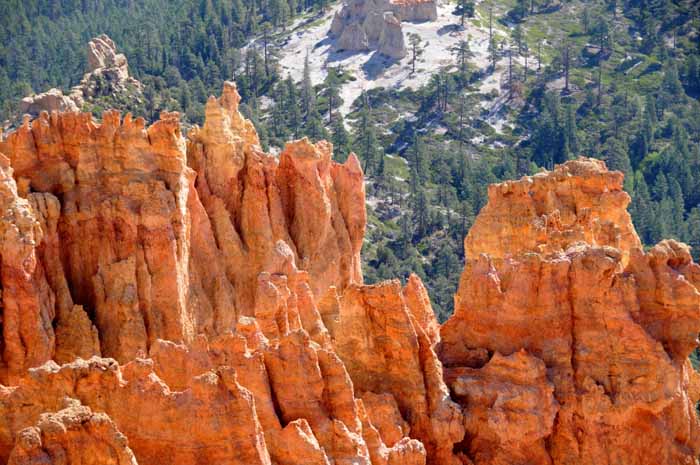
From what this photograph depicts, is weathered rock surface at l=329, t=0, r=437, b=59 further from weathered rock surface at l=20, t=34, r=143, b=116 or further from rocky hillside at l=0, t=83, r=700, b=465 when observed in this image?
rocky hillside at l=0, t=83, r=700, b=465

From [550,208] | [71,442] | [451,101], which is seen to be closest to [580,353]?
[550,208]

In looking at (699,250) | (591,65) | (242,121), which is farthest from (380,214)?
(242,121)

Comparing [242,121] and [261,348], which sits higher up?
[261,348]

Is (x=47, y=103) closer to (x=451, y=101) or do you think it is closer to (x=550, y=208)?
(x=550, y=208)

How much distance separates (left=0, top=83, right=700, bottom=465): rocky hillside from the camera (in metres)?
25.5

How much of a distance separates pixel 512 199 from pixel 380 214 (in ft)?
282

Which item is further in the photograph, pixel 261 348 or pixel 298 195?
pixel 298 195

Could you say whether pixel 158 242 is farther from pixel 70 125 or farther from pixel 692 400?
pixel 692 400

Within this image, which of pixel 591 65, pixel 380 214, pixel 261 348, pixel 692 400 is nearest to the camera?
pixel 261 348

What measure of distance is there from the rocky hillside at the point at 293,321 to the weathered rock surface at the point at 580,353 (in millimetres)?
53

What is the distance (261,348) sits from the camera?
1172 inches

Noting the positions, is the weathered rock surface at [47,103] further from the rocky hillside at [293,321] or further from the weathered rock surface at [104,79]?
the rocky hillside at [293,321]

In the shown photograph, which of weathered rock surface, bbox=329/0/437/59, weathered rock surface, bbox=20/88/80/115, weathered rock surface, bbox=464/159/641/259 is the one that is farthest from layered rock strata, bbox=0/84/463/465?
weathered rock surface, bbox=329/0/437/59

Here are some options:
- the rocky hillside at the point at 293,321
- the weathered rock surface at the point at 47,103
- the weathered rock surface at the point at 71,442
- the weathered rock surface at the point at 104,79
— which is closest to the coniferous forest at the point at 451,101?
the weathered rock surface at the point at 104,79
